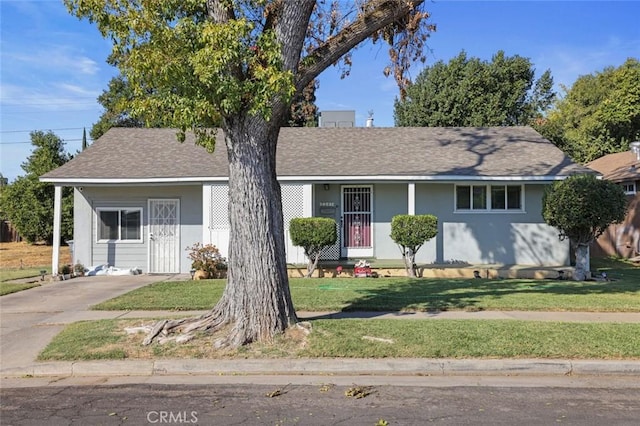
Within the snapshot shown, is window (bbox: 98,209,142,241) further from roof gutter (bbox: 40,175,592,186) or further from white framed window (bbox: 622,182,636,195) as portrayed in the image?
white framed window (bbox: 622,182,636,195)

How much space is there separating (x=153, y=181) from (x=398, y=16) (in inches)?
391

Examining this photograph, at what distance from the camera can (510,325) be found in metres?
8.09

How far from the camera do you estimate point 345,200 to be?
16625 mm

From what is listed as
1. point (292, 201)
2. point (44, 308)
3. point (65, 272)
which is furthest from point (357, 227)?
point (44, 308)

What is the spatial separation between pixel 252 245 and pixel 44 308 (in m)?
5.95

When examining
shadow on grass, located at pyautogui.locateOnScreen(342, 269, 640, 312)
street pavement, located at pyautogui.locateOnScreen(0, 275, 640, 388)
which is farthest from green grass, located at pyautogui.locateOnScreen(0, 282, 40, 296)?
shadow on grass, located at pyautogui.locateOnScreen(342, 269, 640, 312)

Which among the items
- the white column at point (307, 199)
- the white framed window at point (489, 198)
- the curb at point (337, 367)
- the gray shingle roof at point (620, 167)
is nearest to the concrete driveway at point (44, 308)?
the curb at point (337, 367)

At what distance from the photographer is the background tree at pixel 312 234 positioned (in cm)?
1402

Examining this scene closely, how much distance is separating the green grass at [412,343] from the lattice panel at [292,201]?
7701 millimetres

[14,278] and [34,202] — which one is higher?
[34,202]

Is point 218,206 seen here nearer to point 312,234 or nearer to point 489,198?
point 312,234

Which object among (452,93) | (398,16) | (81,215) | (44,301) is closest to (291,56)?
(398,16)

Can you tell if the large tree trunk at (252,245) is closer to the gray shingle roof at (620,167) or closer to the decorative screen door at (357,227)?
the decorative screen door at (357,227)

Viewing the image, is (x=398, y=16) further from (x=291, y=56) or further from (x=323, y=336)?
(x=323, y=336)
